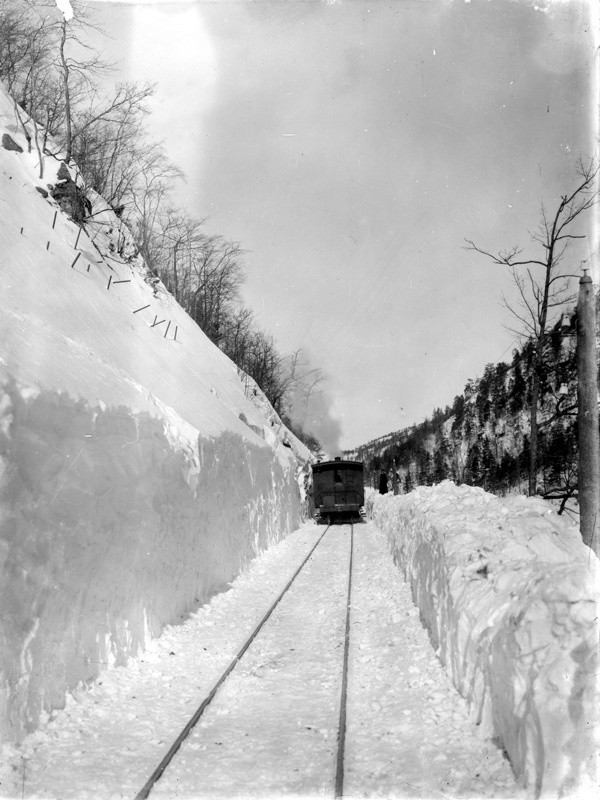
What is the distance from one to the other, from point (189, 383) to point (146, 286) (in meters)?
4.98

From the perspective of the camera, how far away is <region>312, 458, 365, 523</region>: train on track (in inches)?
1034

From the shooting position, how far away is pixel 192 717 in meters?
4.42

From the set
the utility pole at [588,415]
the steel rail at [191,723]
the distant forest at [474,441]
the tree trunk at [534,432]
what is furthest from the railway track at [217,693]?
the distant forest at [474,441]

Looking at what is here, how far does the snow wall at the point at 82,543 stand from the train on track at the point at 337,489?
17.7 metres

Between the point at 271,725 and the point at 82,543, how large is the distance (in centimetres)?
222

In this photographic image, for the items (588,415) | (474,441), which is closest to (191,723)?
(588,415)

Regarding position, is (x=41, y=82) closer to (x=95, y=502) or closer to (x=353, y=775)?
(x=95, y=502)

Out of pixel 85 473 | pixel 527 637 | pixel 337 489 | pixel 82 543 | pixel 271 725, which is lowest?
pixel 271 725

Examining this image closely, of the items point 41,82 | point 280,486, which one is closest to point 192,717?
point 280,486

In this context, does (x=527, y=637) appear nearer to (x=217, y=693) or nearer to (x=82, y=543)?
(x=217, y=693)

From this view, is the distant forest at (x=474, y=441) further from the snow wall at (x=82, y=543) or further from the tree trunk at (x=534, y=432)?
the snow wall at (x=82, y=543)

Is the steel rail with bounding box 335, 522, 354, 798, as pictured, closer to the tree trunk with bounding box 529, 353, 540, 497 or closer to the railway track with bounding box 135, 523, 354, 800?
the railway track with bounding box 135, 523, 354, 800

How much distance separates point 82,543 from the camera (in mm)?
5055

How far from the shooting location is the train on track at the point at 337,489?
1034 inches
